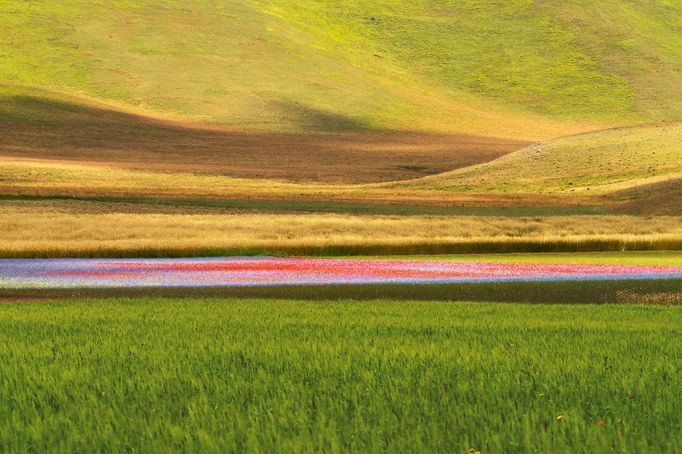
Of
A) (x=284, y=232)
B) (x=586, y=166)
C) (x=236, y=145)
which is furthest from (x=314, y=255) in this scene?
(x=236, y=145)

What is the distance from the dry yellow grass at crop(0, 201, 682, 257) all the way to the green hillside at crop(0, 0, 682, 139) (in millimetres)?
87779

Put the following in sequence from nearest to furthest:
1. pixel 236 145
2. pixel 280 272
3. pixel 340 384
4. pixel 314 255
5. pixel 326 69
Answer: pixel 340 384 < pixel 280 272 < pixel 314 255 < pixel 236 145 < pixel 326 69

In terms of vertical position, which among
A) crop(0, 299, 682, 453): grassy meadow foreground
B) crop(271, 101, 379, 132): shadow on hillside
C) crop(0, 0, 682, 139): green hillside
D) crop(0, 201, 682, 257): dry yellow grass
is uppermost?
crop(0, 0, 682, 139): green hillside

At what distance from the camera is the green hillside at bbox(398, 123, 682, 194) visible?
3024 inches

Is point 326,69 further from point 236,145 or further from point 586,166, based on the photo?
point 586,166

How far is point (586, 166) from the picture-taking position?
3329 inches

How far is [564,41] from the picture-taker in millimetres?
195625

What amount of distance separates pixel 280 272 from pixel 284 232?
13544 millimetres

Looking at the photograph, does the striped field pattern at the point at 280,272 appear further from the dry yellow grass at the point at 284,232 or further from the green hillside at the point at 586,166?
Result: the green hillside at the point at 586,166

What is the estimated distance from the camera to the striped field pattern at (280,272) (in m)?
28.8

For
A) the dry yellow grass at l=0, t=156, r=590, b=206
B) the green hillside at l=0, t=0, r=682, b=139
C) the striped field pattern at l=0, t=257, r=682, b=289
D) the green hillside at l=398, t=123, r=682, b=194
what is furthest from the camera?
the green hillside at l=0, t=0, r=682, b=139

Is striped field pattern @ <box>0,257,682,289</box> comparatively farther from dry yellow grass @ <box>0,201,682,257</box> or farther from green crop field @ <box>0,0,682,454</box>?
dry yellow grass @ <box>0,201,682,257</box>

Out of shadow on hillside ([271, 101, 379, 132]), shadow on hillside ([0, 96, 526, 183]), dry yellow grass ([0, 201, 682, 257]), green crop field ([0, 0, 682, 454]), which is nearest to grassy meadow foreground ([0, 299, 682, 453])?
green crop field ([0, 0, 682, 454])

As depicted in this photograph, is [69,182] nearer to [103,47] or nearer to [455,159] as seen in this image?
[455,159]
